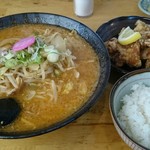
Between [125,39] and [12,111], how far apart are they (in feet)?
2.06

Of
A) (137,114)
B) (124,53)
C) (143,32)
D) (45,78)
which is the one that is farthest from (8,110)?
(143,32)

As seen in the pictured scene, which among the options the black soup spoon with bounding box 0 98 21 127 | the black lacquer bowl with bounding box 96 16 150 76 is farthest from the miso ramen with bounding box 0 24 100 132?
the black lacquer bowl with bounding box 96 16 150 76

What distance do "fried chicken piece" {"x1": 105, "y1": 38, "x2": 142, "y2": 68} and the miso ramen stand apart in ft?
0.31

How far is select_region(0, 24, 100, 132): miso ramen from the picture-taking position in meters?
1.07

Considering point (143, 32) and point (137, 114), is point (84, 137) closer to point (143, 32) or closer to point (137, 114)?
point (137, 114)

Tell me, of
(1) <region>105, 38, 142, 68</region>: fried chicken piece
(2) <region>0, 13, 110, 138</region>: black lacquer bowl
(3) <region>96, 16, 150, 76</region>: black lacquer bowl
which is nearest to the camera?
(2) <region>0, 13, 110, 138</region>: black lacquer bowl

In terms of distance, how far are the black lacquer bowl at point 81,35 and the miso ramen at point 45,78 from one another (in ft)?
0.14

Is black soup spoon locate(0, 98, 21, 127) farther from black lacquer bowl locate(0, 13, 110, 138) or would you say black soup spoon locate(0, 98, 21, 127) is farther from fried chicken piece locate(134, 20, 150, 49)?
fried chicken piece locate(134, 20, 150, 49)

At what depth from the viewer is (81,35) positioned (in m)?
1.42

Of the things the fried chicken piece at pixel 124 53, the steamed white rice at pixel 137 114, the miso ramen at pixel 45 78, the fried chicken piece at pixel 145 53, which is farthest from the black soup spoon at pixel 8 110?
the fried chicken piece at pixel 145 53

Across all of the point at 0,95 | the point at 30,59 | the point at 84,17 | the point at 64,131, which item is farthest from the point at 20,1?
the point at 64,131

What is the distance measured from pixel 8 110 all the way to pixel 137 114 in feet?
1.61

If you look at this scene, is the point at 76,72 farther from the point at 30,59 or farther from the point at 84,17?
the point at 84,17

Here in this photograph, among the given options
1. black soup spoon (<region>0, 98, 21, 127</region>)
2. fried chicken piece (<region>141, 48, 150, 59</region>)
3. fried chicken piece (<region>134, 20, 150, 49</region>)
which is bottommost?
black soup spoon (<region>0, 98, 21, 127</region>)
